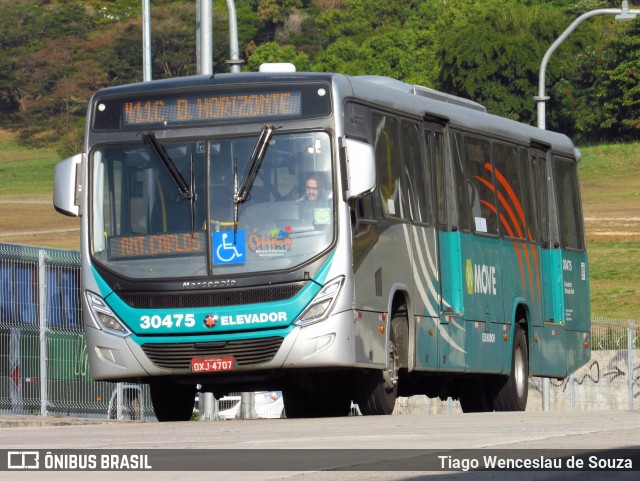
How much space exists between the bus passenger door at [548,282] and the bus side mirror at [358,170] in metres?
6.58

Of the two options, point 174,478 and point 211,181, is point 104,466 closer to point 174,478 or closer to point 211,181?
point 174,478

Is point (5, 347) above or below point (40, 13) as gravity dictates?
below

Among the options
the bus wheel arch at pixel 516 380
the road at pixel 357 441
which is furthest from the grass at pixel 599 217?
the road at pixel 357 441

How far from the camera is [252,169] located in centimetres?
1683

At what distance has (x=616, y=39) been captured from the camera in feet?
379

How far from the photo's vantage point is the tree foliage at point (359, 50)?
11894 cm

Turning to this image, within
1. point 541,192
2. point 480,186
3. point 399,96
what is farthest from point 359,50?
point 399,96

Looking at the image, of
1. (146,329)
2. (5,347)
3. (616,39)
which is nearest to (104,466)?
(146,329)

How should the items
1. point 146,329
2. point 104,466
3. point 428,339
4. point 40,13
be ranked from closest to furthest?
point 104,466 → point 146,329 → point 428,339 → point 40,13

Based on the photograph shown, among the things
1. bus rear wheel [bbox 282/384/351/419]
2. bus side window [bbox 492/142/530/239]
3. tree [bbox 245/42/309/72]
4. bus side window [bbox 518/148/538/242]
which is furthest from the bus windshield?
tree [bbox 245/42/309/72]

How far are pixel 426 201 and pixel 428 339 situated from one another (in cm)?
152

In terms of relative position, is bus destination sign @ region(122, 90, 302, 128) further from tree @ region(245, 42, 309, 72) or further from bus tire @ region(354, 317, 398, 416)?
tree @ region(245, 42, 309, 72)

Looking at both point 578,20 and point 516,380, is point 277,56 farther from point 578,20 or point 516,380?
point 516,380

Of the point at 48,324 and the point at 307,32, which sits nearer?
the point at 48,324
